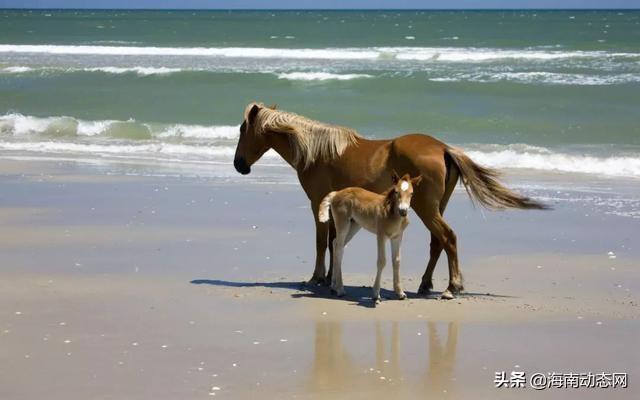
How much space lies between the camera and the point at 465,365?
230 inches

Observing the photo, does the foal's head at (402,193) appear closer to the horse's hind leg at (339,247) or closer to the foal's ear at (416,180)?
the foal's ear at (416,180)

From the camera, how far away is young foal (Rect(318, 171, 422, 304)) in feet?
22.6

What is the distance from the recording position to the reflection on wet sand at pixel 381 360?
5434mm

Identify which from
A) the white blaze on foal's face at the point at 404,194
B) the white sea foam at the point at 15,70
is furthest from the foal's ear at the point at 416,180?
the white sea foam at the point at 15,70

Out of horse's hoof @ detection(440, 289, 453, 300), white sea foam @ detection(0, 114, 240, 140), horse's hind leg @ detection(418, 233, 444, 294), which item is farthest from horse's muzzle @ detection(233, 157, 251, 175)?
white sea foam @ detection(0, 114, 240, 140)

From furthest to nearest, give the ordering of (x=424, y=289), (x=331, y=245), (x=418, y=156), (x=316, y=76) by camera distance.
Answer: (x=316, y=76) → (x=331, y=245) → (x=424, y=289) → (x=418, y=156)

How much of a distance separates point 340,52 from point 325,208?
31.9 meters

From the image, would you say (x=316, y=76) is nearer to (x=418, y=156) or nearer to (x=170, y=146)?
(x=170, y=146)

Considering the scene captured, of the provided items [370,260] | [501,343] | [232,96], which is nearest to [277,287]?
[370,260]

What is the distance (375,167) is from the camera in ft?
25.1

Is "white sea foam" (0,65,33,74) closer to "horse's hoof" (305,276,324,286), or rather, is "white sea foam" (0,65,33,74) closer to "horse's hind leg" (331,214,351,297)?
"horse's hoof" (305,276,324,286)

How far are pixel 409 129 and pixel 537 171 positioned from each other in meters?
5.24

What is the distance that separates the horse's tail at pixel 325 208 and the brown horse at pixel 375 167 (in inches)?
17.5

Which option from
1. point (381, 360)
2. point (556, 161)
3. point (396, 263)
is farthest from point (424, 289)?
point (556, 161)
